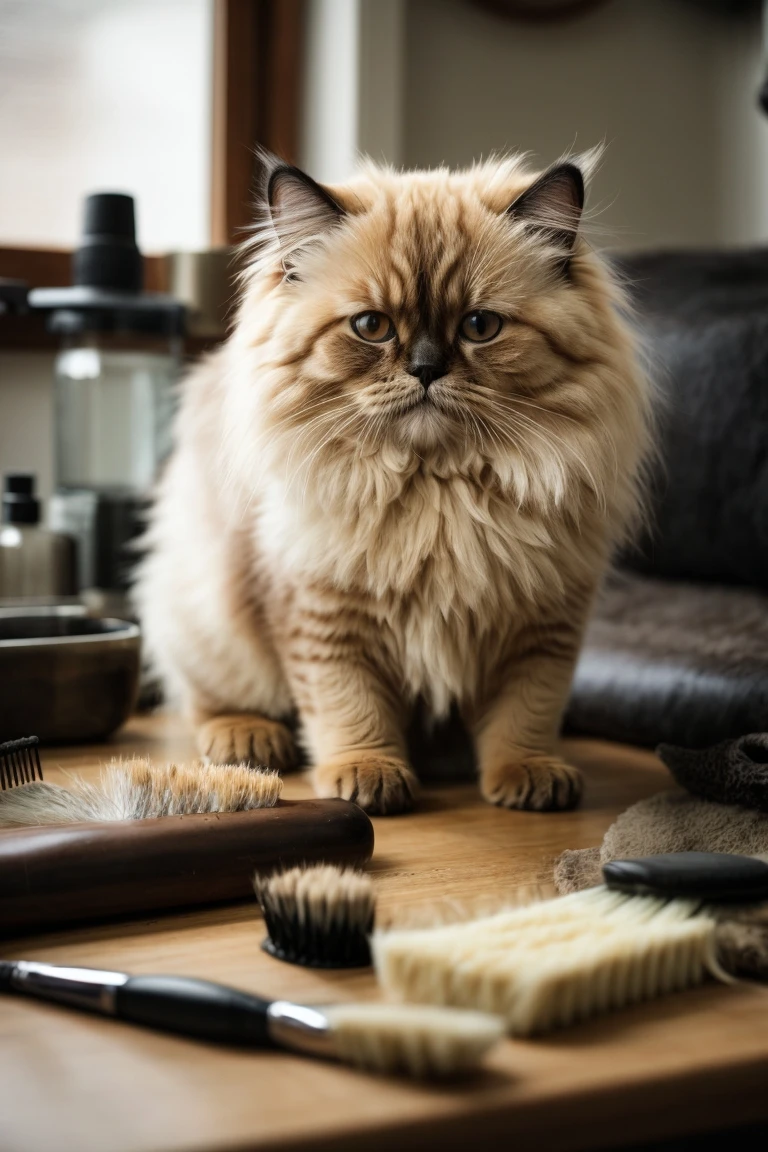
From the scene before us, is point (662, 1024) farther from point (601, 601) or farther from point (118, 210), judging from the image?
point (118, 210)

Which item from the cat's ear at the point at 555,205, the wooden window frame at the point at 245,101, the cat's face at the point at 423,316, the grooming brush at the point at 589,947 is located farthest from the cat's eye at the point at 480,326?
the wooden window frame at the point at 245,101

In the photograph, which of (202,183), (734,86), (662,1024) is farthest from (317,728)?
(734,86)

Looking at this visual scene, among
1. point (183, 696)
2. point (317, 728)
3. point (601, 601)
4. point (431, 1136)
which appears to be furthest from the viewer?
point (601, 601)

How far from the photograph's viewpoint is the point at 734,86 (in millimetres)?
2547

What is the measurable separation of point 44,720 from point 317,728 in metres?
0.38

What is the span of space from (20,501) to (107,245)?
1.49ft

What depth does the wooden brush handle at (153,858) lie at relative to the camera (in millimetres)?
806

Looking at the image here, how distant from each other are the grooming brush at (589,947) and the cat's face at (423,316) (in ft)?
1.80

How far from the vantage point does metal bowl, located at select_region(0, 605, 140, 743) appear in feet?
4.56

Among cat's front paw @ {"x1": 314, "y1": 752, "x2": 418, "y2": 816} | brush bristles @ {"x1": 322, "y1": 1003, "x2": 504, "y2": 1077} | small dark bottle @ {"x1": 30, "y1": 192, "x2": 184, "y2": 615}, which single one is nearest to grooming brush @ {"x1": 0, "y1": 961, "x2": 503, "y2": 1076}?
brush bristles @ {"x1": 322, "y1": 1003, "x2": 504, "y2": 1077}

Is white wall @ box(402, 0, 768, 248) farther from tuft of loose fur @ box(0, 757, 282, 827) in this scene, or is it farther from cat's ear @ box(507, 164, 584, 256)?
tuft of loose fur @ box(0, 757, 282, 827)

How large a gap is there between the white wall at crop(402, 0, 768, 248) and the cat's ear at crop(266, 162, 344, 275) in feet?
3.77

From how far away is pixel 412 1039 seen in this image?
0.58 meters

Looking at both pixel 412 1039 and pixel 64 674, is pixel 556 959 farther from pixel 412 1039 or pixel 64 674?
pixel 64 674
